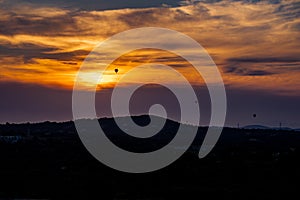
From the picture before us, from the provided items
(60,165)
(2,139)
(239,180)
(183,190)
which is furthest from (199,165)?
(2,139)

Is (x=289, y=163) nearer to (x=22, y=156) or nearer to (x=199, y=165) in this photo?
(x=199, y=165)

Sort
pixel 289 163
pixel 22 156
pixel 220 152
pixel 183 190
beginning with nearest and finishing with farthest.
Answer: pixel 183 190, pixel 289 163, pixel 22 156, pixel 220 152

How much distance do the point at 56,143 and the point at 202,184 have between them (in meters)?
69.4

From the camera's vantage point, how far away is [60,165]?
10769 centimetres

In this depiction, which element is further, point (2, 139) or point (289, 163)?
point (2, 139)

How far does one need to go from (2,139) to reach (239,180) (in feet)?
302

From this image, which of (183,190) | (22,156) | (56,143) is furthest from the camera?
(56,143)

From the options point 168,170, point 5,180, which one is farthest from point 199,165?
point 5,180

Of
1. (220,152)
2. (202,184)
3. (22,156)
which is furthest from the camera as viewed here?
(220,152)

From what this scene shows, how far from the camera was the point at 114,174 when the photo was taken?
96250 mm

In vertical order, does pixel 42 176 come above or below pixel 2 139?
below

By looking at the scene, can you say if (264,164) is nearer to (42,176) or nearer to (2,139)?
(42,176)

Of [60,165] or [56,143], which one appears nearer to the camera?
[60,165]

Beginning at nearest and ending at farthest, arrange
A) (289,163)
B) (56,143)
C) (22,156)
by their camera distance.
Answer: (289,163), (22,156), (56,143)
